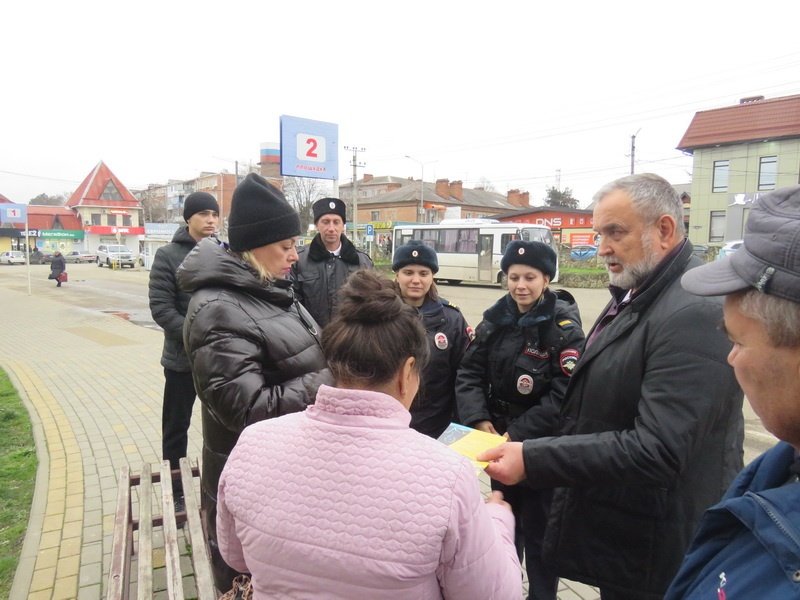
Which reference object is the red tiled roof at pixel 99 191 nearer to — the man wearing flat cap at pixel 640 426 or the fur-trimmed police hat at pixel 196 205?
the fur-trimmed police hat at pixel 196 205

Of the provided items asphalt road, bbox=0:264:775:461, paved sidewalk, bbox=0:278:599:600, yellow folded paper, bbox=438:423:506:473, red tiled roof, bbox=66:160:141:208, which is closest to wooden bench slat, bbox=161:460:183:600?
paved sidewalk, bbox=0:278:599:600

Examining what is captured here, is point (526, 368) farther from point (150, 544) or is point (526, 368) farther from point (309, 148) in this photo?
point (309, 148)

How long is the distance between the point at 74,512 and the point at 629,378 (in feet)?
13.2

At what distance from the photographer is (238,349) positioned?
201 centimetres

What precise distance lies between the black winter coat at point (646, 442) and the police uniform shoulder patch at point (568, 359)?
580 millimetres

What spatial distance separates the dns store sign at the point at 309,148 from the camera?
18766 millimetres

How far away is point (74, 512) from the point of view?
155 inches

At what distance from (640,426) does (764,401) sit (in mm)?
770

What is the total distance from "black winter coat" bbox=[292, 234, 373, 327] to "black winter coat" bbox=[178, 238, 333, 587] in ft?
6.71

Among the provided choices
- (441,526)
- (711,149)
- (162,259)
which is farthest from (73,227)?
(441,526)

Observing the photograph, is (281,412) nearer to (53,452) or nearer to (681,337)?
(681,337)

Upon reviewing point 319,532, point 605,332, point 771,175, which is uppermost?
point 771,175

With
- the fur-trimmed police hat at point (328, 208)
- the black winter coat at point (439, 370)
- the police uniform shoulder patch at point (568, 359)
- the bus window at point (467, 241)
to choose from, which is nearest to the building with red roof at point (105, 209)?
the bus window at point (467, 241)

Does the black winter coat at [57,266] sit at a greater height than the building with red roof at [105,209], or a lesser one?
lesser
